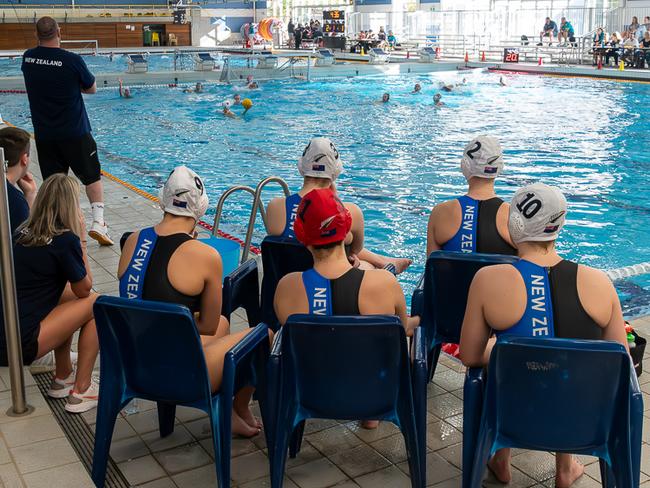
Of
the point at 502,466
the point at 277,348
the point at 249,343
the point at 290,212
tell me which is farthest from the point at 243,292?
the point at 502,466

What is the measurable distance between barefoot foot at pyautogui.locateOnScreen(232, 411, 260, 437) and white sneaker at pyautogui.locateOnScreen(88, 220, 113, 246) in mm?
3398

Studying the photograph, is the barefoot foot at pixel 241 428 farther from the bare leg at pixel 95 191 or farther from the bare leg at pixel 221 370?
the bare leg at pixel 95 191

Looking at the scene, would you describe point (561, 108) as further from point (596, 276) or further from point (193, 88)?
point (596, 276)

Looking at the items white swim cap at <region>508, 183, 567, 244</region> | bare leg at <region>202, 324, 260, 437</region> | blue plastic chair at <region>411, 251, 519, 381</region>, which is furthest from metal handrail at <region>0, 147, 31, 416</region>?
white swim cap at <region>508, 183, 567, 244</region>

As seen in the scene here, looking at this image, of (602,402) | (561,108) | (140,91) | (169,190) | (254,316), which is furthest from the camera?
(140,91)

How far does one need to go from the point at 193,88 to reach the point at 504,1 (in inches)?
731

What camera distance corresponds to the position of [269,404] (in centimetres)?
286

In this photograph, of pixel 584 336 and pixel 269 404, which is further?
pixel 269 404

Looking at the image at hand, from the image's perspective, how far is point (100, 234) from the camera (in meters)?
6.39

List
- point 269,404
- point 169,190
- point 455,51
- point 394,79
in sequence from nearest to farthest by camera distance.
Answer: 1. point 269,404
2. point 169,190
3. point 394,79
4. point 455,51

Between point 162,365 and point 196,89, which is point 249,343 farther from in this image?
point 196,89

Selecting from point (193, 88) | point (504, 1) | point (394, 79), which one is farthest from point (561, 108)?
point (504, 1)

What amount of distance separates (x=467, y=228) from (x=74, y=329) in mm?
1926

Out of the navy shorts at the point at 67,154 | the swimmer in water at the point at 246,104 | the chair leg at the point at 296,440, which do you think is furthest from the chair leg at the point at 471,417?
the swimmer in water at the point at 246,104
